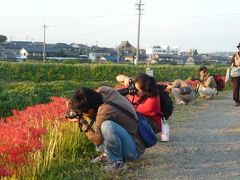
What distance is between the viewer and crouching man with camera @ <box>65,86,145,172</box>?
17.3 feet

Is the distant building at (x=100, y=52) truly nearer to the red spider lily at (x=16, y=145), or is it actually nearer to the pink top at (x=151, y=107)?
the pink top at (x=151, y=107)

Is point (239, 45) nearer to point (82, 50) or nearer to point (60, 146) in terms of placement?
point (60, 146)

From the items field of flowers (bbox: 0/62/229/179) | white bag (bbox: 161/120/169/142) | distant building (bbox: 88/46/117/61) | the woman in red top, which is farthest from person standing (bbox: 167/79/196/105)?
distant building (bbox: 88/46/117/61)

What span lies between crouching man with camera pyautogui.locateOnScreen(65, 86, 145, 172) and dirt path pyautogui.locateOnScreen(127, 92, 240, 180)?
26cm

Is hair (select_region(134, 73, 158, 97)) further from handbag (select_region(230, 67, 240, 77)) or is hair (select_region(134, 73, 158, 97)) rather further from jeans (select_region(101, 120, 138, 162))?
handbag (select_region(230, 67, 240, 77))

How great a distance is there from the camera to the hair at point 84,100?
205 inches

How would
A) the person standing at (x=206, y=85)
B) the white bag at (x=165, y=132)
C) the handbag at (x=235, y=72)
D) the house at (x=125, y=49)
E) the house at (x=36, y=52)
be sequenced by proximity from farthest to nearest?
the house at (x=125, y=49), the house at (x=36, y=52), the person standing at (x=206, y=85), the handbag at (x=235, y=72), the white bag at (x=165, y=132)

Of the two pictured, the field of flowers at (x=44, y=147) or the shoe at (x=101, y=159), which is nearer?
the field of flowers at (x=44, y=147)

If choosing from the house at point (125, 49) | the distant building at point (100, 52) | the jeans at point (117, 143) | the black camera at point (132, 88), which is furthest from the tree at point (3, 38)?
the jeans at point (117, 143)

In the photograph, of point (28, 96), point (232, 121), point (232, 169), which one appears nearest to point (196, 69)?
point (28, 96)

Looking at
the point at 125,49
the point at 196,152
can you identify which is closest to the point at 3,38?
the point at 125,49

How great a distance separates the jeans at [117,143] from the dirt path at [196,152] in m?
0.23

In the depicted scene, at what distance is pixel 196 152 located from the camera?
22.2 ft

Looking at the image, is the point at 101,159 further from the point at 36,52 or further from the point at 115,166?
the point at 36,52
